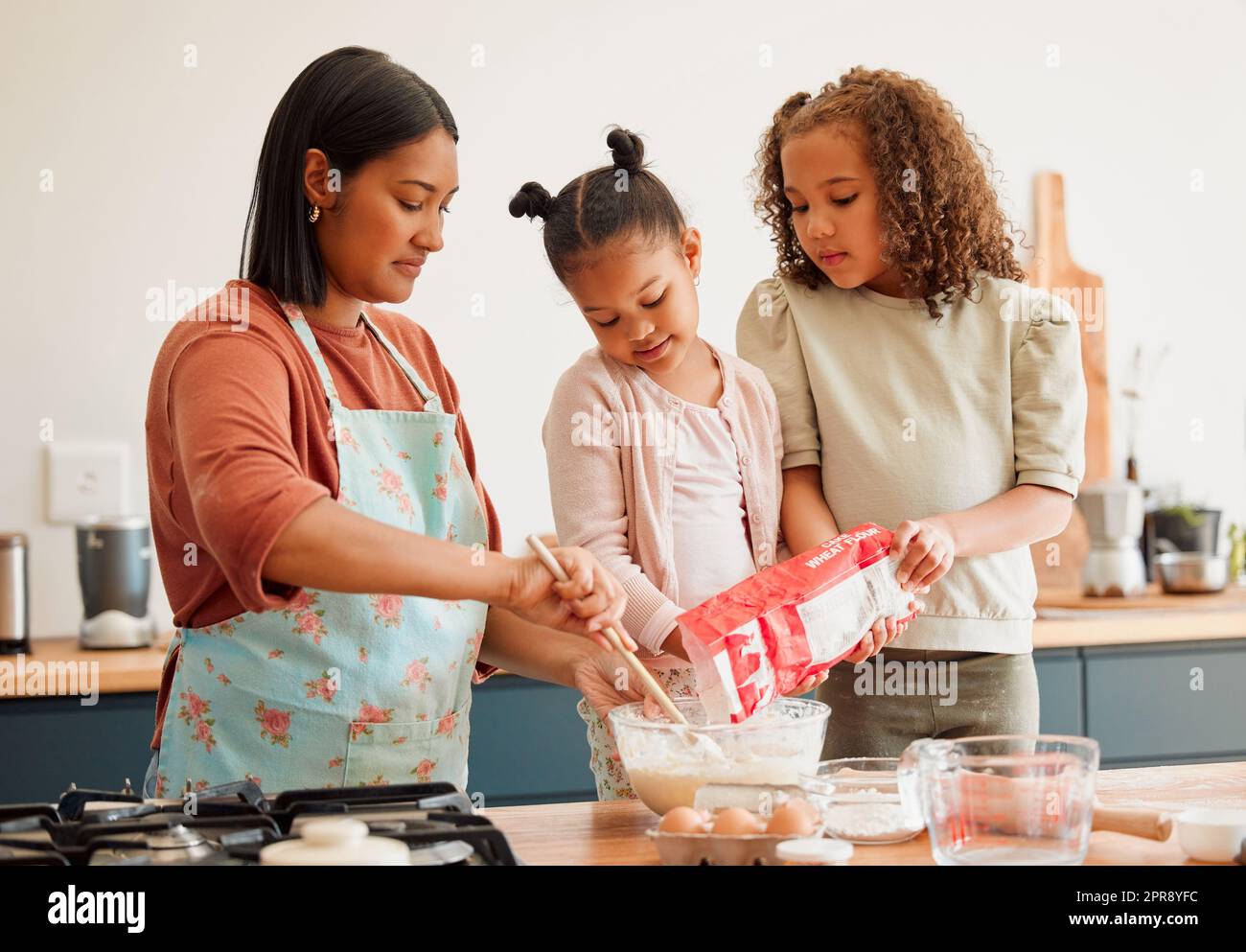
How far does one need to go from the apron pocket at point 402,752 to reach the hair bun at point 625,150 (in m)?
0.64

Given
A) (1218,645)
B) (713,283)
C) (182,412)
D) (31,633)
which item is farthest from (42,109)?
(1218,645)

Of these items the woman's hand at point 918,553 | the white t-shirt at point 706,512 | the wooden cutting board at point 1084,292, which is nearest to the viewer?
the woman's hand at point 918,553

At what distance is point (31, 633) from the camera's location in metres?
2.43

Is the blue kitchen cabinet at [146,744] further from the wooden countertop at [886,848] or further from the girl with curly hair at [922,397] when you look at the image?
the wooden countertop at [886,848]

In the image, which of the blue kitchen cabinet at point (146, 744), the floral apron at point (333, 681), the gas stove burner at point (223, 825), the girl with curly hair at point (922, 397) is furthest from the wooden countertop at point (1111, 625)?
the gas stove burner at point (223, 825)

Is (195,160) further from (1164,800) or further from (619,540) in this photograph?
(1164,800)

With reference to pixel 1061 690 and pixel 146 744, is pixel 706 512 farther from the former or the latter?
pixel 1061 690

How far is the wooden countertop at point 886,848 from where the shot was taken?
1001 millimetres

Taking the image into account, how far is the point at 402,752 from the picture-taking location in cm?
131

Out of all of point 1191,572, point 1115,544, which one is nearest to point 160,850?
point 1115,544

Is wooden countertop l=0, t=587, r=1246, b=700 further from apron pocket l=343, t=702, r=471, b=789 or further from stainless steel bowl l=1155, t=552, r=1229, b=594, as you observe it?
apron pocket l=343, t=702, r=471, b=789

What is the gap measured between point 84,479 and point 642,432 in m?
1.41
